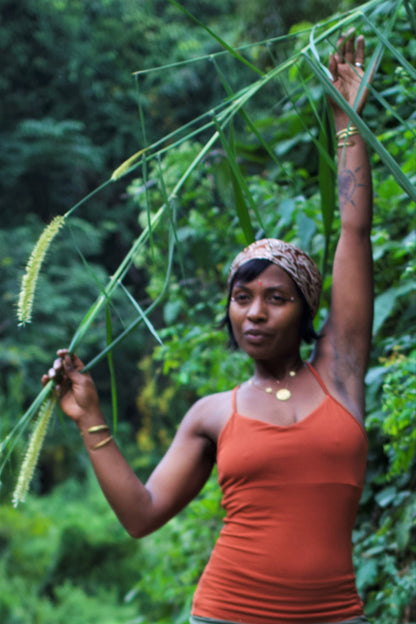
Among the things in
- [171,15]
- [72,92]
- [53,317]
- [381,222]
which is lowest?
[381,222]

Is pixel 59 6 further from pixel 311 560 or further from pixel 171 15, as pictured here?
pixel 311 560

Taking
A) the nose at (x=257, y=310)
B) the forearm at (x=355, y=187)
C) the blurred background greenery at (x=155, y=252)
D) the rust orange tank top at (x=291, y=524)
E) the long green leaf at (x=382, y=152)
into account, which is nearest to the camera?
the long green leaf at (x=382, y=152)

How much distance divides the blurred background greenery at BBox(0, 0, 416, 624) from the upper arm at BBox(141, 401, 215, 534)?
0.81 ft

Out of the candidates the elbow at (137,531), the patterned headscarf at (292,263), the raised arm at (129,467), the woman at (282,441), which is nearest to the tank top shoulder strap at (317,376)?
the woman at (282,441)

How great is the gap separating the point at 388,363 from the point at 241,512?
2.25ft

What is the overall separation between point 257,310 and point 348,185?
0.36 meters

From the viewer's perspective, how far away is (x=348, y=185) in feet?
5.10

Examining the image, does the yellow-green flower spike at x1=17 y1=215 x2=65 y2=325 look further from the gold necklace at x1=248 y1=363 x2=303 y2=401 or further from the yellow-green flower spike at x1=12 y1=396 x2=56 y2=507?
the gold necklace at x1=248 y1=363 x2=303 y2=401

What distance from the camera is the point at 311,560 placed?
1300 mm

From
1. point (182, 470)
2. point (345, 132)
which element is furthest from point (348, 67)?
point (182, 470)

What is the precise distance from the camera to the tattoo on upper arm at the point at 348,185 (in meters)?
1.54

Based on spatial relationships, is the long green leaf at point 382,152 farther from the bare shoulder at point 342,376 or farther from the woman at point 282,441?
the bare shoulder at point 342,376

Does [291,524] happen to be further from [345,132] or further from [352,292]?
[345,132]

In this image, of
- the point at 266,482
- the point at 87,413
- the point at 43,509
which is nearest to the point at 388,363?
the point at 266,482
